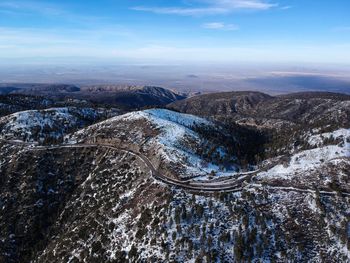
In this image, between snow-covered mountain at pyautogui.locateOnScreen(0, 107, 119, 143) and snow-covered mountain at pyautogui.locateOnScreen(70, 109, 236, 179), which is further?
snow-covered mountain at pyautogui.locateOnScreen(0, 107, 119, 143)

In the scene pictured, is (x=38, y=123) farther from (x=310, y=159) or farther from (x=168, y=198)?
(x=310, y=159)

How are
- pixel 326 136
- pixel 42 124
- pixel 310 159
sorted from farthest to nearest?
pixel 42 124
pixel 326 136
pixel 310 159

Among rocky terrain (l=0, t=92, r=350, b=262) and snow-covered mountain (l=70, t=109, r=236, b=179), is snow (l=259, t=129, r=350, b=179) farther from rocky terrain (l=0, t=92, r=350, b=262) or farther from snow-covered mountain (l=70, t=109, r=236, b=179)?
snow-covered mountain (l=70, t=109, r=236, b=179)

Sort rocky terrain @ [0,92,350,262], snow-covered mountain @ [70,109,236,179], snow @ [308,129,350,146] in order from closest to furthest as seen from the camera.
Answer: rocky terrain @ [0,92,350,262], snow-covered mountain @ [70,109,236,179], snow @ [308,129,350,146]

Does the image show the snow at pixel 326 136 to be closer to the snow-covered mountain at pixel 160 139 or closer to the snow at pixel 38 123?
the snow-covered mountain at pixel 160 139

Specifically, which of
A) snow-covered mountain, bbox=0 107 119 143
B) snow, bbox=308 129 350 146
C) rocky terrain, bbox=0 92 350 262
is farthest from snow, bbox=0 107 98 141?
snow, bbox=308 129 350 146

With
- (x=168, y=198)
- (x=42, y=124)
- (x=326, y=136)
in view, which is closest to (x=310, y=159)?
(x=326, y=136)

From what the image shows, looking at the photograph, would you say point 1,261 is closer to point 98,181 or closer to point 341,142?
point 98,181

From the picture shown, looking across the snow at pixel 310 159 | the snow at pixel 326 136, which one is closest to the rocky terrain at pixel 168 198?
the snow at pixel 310 159
